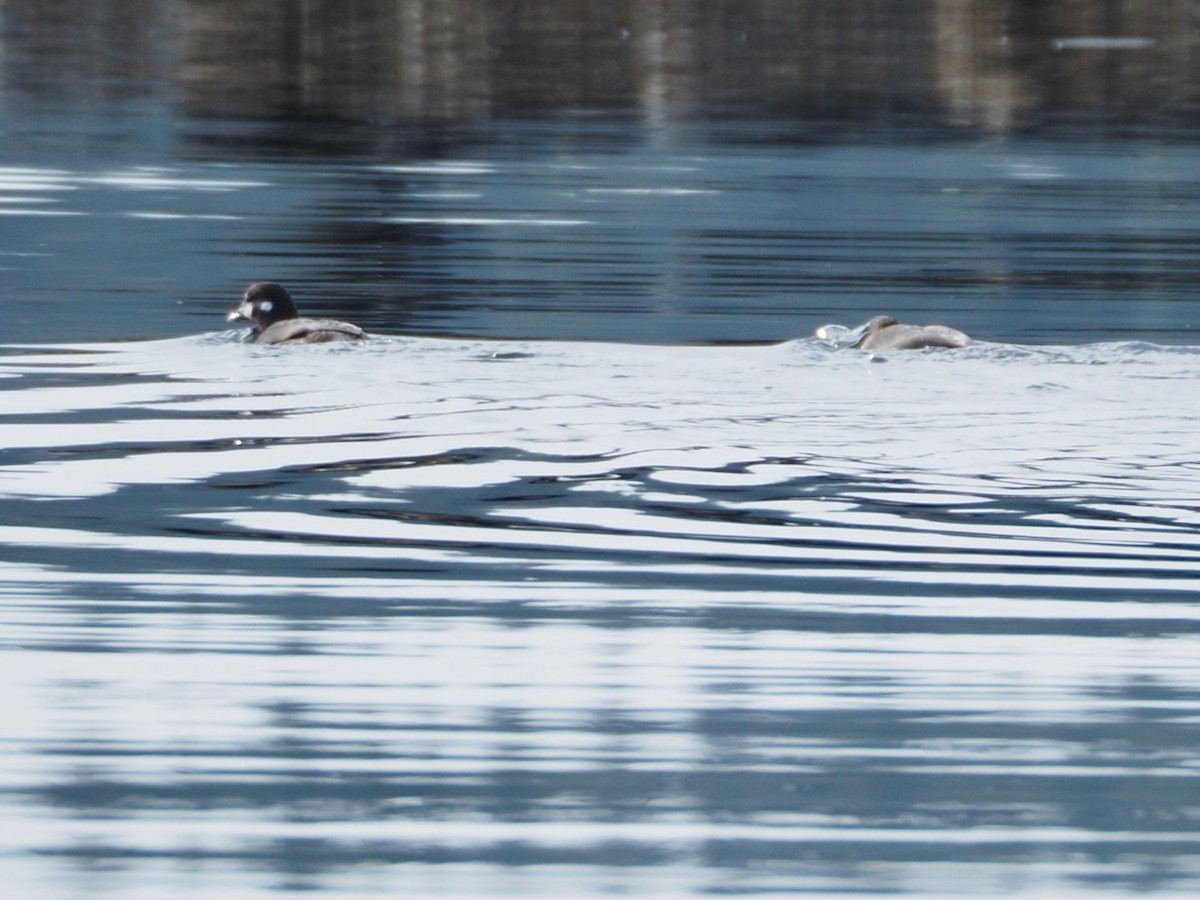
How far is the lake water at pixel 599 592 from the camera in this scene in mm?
4930

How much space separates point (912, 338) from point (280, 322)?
118 inches

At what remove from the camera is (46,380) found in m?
11.0

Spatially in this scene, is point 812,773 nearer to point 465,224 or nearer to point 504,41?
point 465,224

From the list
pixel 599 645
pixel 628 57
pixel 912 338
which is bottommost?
pixel 599 645

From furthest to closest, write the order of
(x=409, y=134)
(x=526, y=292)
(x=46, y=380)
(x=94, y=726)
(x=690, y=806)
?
(x=409, y=134), (x=526, y=292), (x=46, y=380), (x=94, y=726), (x=690, y=806)

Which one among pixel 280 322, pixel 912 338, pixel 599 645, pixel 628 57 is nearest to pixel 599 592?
pixel 599 645

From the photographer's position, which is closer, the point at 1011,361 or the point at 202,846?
the point at 202,846

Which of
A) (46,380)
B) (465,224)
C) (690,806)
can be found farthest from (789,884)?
(465,224)

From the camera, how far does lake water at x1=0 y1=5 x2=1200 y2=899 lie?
4.93 meters

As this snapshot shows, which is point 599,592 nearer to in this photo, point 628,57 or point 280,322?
point 280,322

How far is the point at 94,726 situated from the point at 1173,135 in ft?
83.7

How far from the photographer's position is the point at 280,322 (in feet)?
40.8

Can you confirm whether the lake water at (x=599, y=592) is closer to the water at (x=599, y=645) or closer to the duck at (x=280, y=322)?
the water at (x=599, y=645)

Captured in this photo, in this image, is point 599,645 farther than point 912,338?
Result: No
